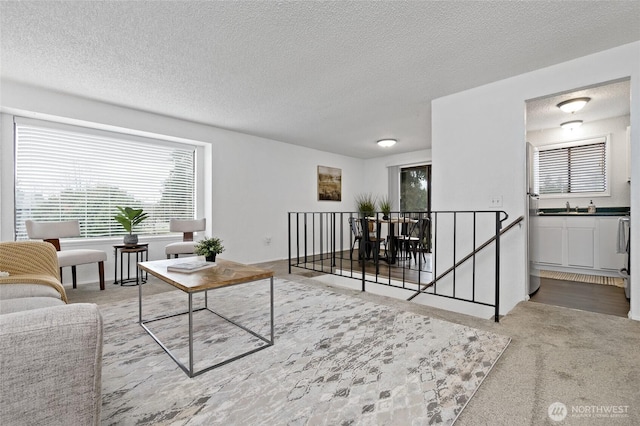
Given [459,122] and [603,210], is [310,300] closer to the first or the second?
[459,122]

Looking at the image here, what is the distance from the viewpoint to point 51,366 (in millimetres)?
737

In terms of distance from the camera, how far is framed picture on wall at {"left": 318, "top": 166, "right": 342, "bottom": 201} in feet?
22.6

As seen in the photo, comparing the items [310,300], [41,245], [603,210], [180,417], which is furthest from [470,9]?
[603,210]

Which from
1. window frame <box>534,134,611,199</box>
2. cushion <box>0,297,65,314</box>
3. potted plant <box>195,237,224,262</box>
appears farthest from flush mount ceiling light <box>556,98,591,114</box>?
cushion <box>0,297,65,314</box>

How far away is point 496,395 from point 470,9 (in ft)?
7.91

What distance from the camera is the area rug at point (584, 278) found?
153 inches

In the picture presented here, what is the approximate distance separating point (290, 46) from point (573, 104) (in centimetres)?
358

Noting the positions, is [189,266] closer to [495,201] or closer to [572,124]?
[495,201]

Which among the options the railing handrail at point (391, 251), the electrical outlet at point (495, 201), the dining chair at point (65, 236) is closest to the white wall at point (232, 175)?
the dining chair at point (65, 236)

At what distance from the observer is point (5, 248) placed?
6.92 ft

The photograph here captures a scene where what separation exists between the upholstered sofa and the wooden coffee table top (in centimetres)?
91

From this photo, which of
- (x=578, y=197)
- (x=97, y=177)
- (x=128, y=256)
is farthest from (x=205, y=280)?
(x=578, y=197)

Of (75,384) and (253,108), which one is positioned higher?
(253,108)

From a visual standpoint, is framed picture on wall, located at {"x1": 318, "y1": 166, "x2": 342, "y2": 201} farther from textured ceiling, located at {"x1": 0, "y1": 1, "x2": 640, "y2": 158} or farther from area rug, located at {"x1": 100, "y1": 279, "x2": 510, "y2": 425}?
area rug, located at {"x1": 100, "y1": 279, "x2": 510, "y2": 425}
